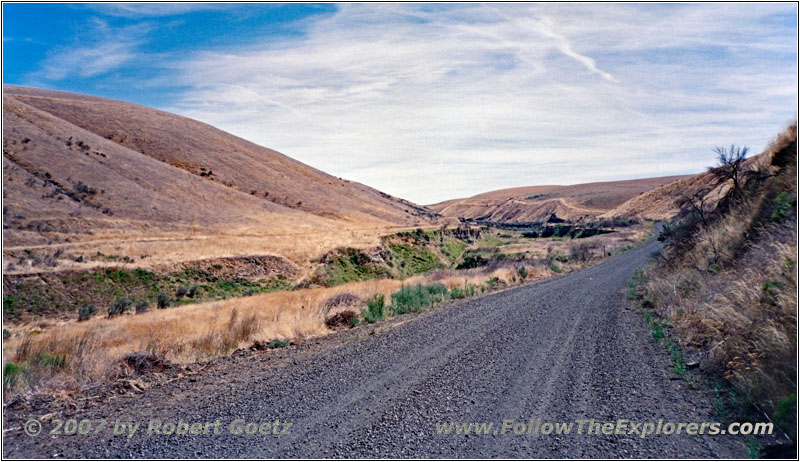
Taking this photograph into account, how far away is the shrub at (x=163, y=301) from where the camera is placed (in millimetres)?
27328

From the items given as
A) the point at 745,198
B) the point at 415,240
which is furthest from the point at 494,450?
the point at 415,240

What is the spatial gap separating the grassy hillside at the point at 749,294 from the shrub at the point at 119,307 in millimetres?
23907

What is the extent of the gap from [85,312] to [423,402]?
24.1m

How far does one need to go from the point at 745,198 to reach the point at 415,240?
4109 centimetres

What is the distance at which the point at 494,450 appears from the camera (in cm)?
488

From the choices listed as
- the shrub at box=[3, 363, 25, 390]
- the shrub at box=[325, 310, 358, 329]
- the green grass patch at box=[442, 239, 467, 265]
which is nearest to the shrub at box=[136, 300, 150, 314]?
the shrub at box=[325, 310, 358, 329]

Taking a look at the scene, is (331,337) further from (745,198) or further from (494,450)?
(745,198)

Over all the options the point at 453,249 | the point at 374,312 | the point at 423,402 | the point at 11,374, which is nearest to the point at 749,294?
the point at 423,402

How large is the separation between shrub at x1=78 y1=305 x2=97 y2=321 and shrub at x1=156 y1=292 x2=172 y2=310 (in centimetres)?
308

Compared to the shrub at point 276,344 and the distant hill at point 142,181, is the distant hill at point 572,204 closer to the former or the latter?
the distant hill at point 142,181

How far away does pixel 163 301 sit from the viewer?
90.2 ft

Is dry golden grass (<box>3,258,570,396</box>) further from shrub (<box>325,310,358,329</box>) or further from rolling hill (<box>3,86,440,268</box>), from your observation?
rolling hill (<box>3,86,440,268</box>)

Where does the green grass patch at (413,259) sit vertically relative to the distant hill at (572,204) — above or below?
below

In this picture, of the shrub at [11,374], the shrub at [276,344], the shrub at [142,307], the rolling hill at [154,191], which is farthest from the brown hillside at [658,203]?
the shrub at [11,374]
